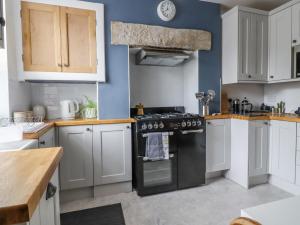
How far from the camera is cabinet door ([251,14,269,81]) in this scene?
8.81 feet

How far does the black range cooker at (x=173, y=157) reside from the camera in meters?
2.24

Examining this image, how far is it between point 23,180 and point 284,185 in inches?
111

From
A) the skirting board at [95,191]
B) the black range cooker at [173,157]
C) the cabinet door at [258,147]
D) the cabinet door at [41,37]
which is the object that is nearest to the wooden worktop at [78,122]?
the black range cooker at [173,157]

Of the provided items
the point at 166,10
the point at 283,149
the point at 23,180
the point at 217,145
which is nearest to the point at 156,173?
the point at 217,145

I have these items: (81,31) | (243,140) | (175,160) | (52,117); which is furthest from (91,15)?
(243,140)

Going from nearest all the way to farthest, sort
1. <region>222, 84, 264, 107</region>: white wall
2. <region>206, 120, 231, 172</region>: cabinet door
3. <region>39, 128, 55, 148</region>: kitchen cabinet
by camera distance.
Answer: <region>39, 128, 55, 148</region>: kitchen cabinet → <region>206, 120, 231, 172</region>: cabinet door → <region>222, 84, 264, 107</region>: white wall

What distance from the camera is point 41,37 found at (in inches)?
81.0

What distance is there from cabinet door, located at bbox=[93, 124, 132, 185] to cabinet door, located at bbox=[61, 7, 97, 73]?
728mm

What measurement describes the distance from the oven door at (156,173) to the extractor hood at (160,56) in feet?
3.30

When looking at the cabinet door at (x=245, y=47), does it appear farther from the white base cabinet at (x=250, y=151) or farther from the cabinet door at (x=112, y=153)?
the cabinet door at (x=112, y=153)

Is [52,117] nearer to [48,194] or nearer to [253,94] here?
[48,194]

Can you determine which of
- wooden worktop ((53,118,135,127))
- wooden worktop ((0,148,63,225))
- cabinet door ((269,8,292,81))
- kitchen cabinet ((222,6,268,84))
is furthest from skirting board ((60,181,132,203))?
cabinet door ((269,8,292,81))

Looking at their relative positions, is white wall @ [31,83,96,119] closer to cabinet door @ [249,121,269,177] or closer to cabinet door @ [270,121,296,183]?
cabinet door @ [249,121,269,177]

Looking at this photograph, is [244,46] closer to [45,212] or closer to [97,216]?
[97,216]
